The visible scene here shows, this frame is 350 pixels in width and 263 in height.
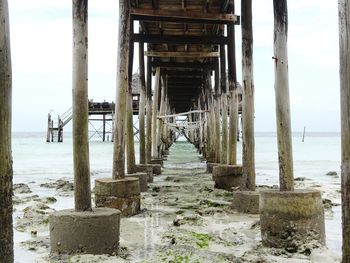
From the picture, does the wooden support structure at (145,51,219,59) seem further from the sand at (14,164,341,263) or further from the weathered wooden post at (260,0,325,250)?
the weathered wooden post at (260,0,325,250)

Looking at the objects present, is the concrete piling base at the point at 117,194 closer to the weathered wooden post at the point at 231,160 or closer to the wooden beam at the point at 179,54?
the weathered wooden post at the point at 231,160

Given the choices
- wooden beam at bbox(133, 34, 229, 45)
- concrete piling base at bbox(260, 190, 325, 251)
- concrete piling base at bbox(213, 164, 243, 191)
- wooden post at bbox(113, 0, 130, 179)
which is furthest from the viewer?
wooden beam at bbox(133, 34, 229, 45)

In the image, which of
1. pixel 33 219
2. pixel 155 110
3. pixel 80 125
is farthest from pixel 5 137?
pixel 155 110

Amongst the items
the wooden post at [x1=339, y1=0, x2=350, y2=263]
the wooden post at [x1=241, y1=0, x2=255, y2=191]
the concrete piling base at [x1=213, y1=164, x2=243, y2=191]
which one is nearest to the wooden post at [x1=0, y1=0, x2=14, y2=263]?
the wooden post at [x1=339, y1=0, x2=350, y2=263]

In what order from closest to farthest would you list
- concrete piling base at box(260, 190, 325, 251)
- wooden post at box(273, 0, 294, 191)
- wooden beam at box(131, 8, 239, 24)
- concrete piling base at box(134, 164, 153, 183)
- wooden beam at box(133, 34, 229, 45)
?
concrete piling base at box(260, 190, 325, 251) → wooden post at box(273, 0, 294, 191) → wooden beam at box(131, 8, 239, 24) → wooden beam at box(133, 34, 229, 45) → concrete piling base at box(134, 164, 153, 183)

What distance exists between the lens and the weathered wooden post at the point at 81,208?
3764 mm

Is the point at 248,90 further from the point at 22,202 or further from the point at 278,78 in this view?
the point at 22,202

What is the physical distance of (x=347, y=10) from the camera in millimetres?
2525

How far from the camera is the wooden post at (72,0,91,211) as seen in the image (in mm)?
3977

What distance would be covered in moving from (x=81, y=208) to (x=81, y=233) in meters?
0.28

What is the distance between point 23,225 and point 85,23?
2.44 metres

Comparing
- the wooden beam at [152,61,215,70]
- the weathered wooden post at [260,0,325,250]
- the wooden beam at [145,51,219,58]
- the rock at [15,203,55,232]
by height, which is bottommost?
the rock at [15,203,55,232]

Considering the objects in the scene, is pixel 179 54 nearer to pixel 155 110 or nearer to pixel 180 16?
pixel 155 110

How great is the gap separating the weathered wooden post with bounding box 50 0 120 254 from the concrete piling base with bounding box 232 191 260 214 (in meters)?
2.26
